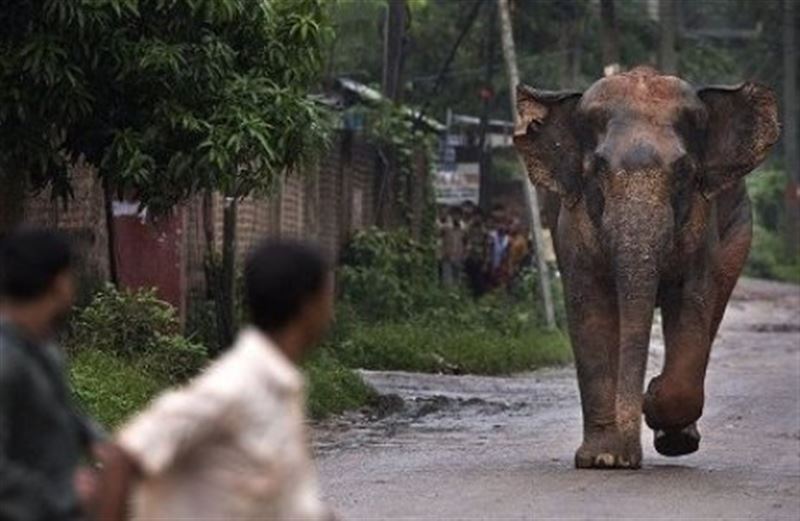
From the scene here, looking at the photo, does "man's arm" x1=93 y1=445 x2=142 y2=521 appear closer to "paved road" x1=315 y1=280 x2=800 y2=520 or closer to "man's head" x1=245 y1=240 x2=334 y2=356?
"man's head" x1=245 y1=240 x2=334 y2=356

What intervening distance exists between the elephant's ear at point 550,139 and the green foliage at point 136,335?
3.35 meters

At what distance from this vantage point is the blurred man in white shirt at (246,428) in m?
5.70

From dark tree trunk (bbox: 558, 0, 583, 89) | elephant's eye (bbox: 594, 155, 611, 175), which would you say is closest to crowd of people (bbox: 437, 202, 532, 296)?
dark tree trunk (bbox: 558, 0, 583, 89)

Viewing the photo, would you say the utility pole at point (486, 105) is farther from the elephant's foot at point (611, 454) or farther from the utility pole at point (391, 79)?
the elephant's foot at point (611, 454)

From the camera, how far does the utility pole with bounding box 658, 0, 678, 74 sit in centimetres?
3716

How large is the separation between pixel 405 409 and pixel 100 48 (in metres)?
4.91

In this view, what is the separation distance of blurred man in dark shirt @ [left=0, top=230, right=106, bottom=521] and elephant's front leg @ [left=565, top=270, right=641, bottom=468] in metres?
8.31

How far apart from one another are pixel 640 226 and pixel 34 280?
28.0ft

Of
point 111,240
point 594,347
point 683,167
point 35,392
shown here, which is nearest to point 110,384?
point 594,347

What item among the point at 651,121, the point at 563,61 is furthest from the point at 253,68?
the point at 563,61

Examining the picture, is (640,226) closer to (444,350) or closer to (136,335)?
(136,335)

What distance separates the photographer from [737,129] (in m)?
15.4

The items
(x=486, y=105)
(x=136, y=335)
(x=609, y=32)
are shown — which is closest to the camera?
(x=136, y=335)

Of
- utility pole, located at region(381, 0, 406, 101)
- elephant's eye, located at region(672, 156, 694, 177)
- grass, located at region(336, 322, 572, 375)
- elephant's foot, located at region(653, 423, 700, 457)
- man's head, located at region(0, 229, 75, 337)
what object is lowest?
grass, located at region(336, 322, 572, 375)
